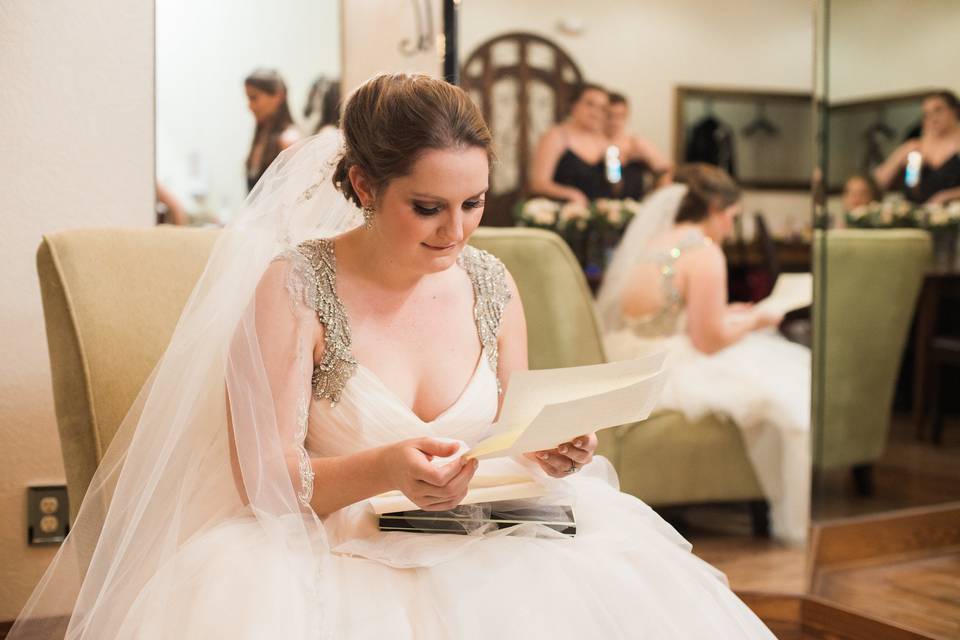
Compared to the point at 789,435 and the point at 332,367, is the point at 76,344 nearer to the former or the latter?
the point at 332,367

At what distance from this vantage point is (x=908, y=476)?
116 inches

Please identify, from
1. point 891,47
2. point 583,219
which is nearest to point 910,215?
point 891,47

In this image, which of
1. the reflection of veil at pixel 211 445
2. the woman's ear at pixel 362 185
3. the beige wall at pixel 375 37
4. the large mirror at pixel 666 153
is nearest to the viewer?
the reflection of veil at pixel 211 445

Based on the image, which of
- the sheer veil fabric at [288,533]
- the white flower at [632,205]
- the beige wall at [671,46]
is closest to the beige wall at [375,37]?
the beige wall at [671,46]

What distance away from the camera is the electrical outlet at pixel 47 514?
2.20m

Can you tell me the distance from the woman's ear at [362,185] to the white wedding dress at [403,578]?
0.14 metres

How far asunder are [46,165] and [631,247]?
171 centimetres

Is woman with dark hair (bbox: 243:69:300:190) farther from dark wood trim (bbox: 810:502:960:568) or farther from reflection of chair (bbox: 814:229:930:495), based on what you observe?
dark wood trim (bbox: 810:502:960:568)

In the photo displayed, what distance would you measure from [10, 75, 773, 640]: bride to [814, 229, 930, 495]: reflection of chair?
1306mm

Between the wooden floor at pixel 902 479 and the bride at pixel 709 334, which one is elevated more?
the bride at pixel 709 334

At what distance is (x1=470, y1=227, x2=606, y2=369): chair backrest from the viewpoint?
220 cm

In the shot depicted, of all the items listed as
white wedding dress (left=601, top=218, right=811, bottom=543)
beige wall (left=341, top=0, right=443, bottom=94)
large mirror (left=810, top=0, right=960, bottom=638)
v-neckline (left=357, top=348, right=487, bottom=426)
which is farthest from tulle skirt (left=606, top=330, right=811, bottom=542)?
v-neckline (left=357, top=348, right=487, bottom=426)

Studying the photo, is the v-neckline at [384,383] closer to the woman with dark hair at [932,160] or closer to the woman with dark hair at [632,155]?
the woman with dark hair at [632,155]

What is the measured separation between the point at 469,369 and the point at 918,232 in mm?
1781
